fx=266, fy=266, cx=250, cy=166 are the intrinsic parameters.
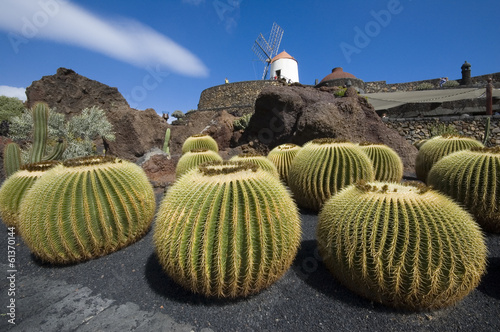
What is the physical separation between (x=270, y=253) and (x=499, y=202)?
9.59ft

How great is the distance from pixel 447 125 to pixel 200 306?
43.2ft

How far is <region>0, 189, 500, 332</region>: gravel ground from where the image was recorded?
201 cm

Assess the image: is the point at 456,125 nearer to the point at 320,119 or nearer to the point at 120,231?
the point at 320,119

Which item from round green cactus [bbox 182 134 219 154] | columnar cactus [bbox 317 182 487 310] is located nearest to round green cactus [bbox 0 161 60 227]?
columnar cactus [bbox 317 182 487 310]

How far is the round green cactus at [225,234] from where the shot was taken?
2.06m

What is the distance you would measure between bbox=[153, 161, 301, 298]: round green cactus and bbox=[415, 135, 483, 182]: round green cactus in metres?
4.88

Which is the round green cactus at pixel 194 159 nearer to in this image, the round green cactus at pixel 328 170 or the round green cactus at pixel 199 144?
the round green cactus at pixel 199 144

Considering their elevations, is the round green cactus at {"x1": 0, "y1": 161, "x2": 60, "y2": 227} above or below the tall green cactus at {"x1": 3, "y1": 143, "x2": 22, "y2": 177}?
below

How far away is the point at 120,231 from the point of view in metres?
3.09

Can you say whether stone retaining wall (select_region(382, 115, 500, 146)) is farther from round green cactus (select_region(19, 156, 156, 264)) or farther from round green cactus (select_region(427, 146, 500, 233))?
round green cactus (select_region(19, 156, 156, 264))

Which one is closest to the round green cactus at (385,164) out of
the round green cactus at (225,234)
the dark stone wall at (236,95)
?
the round green cactus at (225,234)

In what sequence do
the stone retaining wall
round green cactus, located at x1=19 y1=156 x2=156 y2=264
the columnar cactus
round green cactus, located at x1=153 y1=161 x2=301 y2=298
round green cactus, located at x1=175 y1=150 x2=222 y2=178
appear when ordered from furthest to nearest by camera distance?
the stone retaining wall, round green cactus, located at x1=175 y1=150 x2=222 y2=178, round green cactus, located at x1=19 y1=156 x2=156 y2=264, round green cactus, located at x1=153 y1=161 x2=301 y2=298, the columnar cactus

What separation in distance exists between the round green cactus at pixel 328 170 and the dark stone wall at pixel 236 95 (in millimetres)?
21384

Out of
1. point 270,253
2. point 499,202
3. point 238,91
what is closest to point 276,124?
point 499,202
